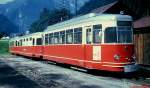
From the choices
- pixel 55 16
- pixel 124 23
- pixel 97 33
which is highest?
pixel 55 16

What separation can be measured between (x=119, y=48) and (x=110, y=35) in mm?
768

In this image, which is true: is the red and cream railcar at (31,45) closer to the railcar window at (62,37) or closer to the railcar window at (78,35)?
the railcar window at (62,37)

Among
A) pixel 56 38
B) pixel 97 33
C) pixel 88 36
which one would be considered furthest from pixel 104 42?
pixel 56 38

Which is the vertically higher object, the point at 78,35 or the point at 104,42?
the point at 78,35

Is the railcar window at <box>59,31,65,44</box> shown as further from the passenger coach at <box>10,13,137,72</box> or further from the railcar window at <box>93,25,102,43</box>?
the railcar window at <box>93,25,102,43</box>

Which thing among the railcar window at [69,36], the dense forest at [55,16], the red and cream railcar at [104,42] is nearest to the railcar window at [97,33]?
the red and cream railcar at [104,42]

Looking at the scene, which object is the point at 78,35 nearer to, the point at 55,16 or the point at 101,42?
the point at 101,42

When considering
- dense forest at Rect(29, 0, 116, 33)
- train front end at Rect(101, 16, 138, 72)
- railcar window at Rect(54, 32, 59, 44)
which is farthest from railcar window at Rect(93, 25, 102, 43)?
dense forest at Rect(29, 0, 116, 33)

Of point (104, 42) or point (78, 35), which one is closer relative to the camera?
point (104, 42)

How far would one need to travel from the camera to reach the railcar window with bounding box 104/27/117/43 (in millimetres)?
17203

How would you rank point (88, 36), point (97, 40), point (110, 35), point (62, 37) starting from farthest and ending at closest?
point (62, 37)
point (88, 36)
point (97, 40)
point (110, 35)

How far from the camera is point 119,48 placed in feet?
55.8

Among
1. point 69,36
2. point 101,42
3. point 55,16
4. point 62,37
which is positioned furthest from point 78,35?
point 55,16

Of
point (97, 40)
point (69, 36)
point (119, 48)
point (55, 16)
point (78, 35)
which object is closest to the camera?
point (119, 48)
